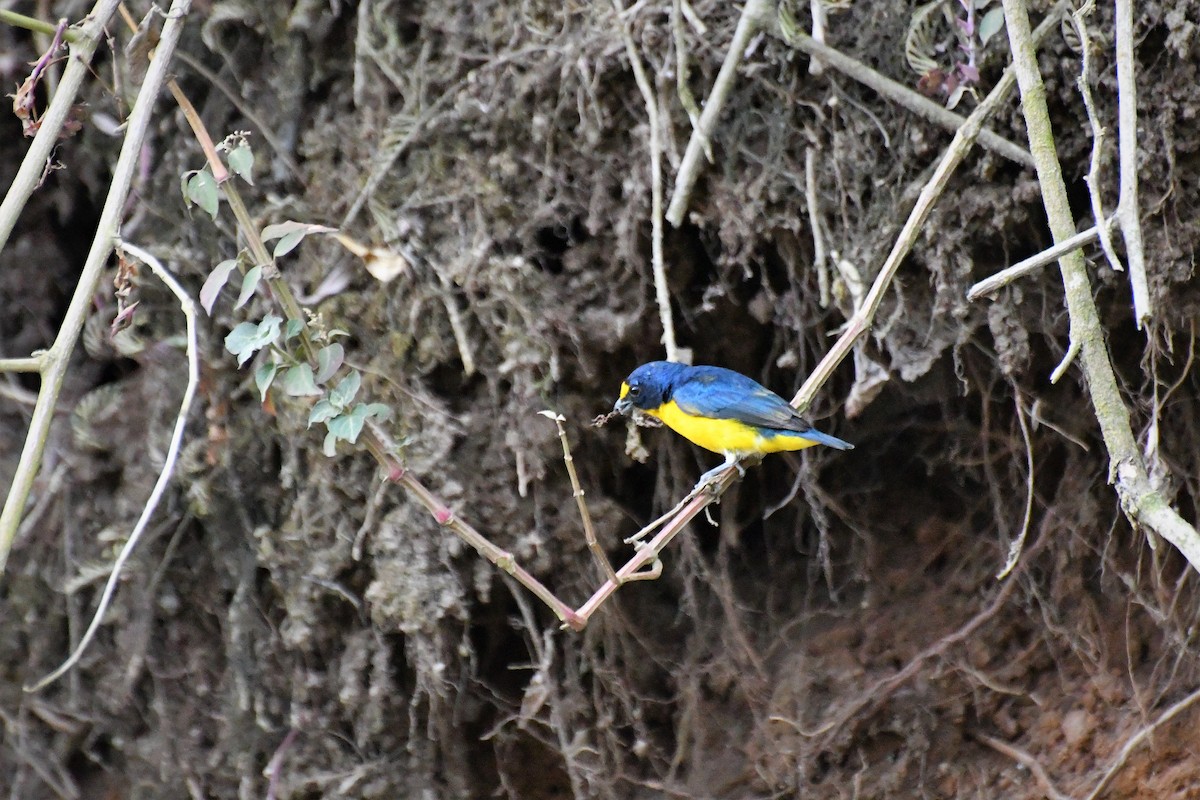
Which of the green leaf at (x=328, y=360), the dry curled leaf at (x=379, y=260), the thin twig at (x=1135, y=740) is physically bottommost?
the thin twig at (x=1135, y=740)

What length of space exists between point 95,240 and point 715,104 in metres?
1.69

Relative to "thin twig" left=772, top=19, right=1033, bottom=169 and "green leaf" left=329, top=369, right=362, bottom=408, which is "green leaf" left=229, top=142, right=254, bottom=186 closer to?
"green leaf" left=329, top=369, right=362, bottom=408

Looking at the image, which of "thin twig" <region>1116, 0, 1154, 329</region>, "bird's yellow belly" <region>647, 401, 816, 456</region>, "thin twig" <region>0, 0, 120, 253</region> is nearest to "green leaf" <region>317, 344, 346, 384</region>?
"thin twig" <region>0, 0, 120, 253</region>

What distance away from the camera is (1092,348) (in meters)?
2.15

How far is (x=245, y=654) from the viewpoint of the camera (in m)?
3.71

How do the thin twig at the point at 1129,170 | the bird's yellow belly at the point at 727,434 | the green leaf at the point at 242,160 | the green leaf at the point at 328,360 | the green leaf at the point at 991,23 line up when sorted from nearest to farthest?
the thin twig at the point at 1129,170 → the green leaf at the point at 242,160 → the green leaf at the point at 328,360 → the green leaf at the point at 991,23 → the bird's yellow belly at the point at 727,434

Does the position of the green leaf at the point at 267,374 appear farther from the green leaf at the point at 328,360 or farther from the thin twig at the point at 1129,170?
the thin twig at the point at 1129,170

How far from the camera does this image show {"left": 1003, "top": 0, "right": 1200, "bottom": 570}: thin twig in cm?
190

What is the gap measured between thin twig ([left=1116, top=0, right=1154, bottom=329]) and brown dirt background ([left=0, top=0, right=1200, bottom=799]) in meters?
0.46

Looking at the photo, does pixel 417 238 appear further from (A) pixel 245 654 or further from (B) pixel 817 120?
(A) pixel 245 654

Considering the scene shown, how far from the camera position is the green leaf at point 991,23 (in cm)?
291

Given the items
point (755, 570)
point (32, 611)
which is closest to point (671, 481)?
point (755, 570)

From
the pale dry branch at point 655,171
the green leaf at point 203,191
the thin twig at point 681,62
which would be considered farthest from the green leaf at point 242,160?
the thin twig at point 681,62

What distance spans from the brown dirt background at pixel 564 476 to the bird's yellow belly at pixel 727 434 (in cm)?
29
